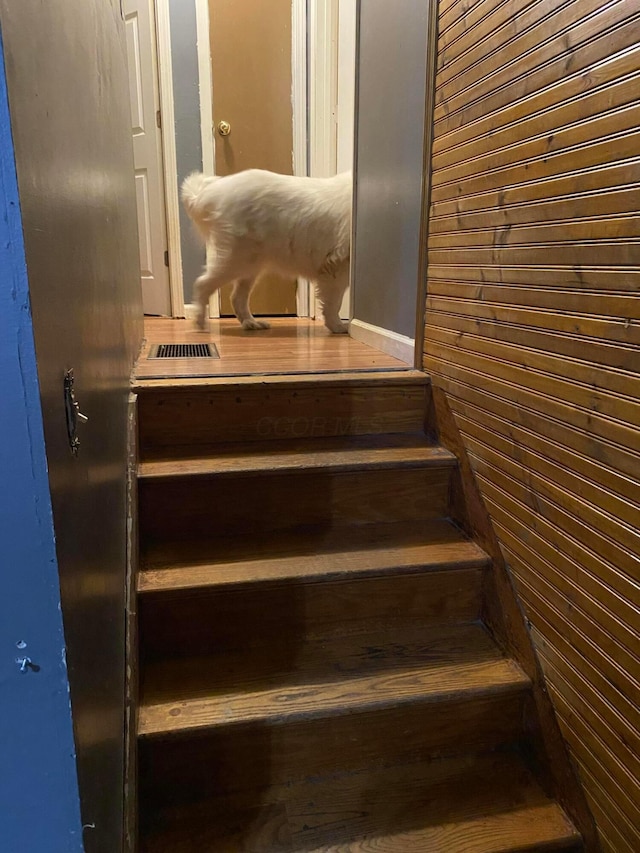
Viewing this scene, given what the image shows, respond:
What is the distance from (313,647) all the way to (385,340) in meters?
1.19

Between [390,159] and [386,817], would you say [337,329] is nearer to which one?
[390,159]

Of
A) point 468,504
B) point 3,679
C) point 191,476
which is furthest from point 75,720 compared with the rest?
point 468,504

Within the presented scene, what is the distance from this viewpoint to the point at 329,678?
4.23 ft

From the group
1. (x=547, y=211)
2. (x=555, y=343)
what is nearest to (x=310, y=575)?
(x=555, y=343)

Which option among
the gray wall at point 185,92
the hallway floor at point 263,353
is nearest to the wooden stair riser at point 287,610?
the hallway floor at point 263,353

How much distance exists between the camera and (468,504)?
1.55 metres

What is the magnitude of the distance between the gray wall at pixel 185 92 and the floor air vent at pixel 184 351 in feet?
4.59

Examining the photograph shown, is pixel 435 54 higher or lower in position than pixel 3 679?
higher

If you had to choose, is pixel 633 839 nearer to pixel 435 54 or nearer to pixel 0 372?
pixel 0 372

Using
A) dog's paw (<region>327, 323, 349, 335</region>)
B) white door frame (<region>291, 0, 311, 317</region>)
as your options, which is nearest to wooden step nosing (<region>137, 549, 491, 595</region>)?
dog's paw (<region>327, 323, 349, 335</region>)

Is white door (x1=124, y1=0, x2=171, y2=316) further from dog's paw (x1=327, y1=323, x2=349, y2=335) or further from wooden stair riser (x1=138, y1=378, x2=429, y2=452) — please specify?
wooden stair riser (x1=138, y1=378, x2=429, y2=452)

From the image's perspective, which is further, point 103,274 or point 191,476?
point 191,476

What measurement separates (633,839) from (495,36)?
1605 mm

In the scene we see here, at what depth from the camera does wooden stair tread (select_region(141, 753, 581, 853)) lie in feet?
3.70
